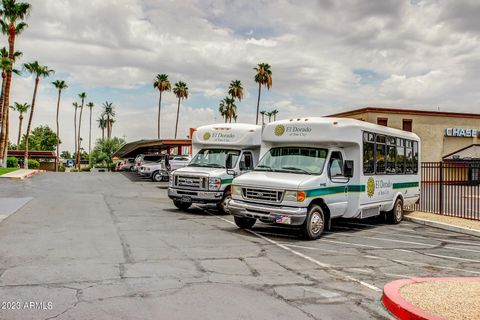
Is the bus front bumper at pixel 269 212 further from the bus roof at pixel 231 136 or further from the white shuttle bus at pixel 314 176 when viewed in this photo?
the bus roof at pixel 231 136

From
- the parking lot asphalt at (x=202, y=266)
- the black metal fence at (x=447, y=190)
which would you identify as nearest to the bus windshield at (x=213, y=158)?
the parking lot asphalt at (x=202, y=266)

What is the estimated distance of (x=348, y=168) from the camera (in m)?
11.4

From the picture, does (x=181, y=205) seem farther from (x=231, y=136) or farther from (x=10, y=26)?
(x=10, y=26)

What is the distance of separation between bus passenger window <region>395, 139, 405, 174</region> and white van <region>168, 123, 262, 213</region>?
4.54 meters

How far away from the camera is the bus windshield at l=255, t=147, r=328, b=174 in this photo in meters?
11.5

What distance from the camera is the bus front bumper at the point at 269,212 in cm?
1052

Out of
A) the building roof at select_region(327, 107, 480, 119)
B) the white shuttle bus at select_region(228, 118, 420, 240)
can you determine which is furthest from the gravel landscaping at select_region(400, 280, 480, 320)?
the building roof at select_region(327, 107, 480, 119)

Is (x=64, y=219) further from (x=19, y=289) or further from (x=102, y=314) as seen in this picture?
(x=102, y=314)

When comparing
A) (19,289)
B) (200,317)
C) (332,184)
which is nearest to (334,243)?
(332,184)

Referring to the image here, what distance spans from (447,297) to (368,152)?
22.8 feet

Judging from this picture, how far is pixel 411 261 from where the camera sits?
9008 mm

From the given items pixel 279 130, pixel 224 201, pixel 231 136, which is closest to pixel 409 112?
pixel 231 136

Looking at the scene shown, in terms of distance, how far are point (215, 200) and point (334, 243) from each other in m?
5.20

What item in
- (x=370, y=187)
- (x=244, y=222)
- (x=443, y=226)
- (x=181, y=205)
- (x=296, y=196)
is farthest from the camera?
(x=181, y=205)
